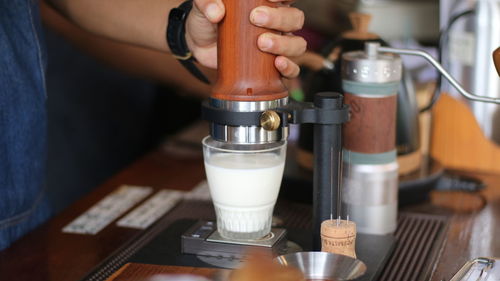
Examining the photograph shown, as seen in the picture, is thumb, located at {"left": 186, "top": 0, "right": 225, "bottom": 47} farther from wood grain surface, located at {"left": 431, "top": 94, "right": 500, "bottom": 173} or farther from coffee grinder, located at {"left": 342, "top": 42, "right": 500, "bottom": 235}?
wood grain surface, located at {"left": 431, "top": 94, "right": 500, "bottom": 173}

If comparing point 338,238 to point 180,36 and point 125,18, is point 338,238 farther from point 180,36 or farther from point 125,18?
point 125,18

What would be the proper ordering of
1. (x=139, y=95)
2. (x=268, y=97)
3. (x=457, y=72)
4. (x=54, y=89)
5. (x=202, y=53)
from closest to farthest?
(x=268, y=97)
(x=202, y=53)
(x=457, y=72)
(x=54, y=89)
(x=139, y=95)

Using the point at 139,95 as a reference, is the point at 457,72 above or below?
above

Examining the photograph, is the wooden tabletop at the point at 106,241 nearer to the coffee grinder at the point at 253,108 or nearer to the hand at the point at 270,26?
the coffee grinder at the point at 253,108

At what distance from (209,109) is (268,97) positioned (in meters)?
0.08

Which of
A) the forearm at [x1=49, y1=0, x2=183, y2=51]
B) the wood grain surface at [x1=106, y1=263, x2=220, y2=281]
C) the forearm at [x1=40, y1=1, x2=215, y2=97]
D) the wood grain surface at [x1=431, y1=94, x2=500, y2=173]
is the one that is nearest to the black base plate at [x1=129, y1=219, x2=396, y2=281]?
the wood grain surface at [x1=106, y1=263, x2=220, y2=281]

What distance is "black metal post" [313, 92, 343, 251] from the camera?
43.5 inches

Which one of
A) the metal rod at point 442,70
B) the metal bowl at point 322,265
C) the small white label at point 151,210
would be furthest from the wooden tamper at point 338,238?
the small white label at point 151,210

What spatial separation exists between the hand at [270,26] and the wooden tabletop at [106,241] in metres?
0.36

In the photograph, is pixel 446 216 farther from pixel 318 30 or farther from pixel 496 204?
pixel 318 30

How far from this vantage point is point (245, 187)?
3.55ft

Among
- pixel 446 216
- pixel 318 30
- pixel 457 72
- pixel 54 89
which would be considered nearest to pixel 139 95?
pixel 54 89

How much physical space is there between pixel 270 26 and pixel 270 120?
0.44 feet

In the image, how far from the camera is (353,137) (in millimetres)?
1290
